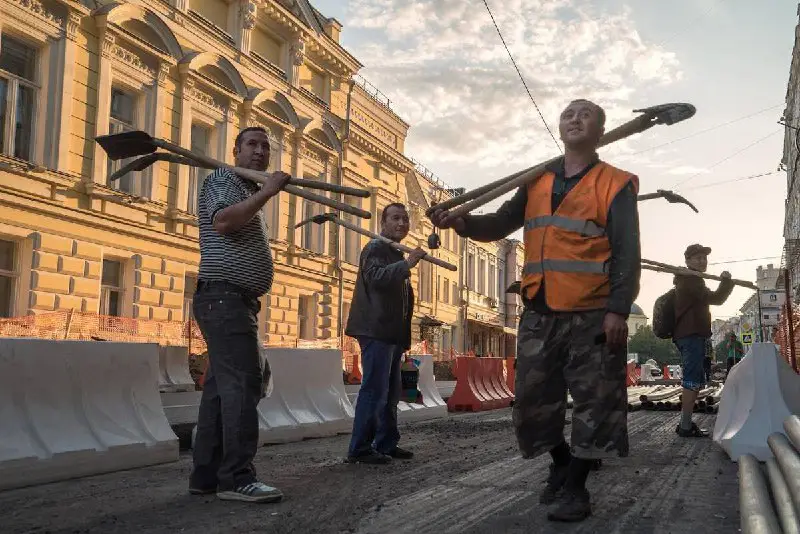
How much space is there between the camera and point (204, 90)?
66.8ft

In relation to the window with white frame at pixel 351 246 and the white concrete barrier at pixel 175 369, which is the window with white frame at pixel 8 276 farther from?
the window with white frame at pixel 351 246

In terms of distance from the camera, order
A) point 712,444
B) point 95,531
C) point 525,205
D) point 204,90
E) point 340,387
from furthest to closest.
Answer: point 204,90 → point 340,387 → point 712,444 → point 525,205 → point 95,531

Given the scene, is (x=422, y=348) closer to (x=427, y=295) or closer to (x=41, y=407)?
(x=427, y=295)

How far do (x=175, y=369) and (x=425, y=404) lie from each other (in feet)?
18.8

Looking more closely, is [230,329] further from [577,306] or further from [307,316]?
[307,316]

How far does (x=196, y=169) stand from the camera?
20234 millimetres

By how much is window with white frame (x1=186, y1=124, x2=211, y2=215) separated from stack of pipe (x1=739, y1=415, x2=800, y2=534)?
1738cm

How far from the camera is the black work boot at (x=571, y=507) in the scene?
329 cm

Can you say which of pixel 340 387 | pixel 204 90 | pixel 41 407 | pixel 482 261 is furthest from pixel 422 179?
pixel 41 407

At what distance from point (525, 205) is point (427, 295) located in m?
36.1

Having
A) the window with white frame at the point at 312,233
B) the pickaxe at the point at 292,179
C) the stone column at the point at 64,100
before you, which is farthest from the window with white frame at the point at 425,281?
the pickaxe at the point at 292,179

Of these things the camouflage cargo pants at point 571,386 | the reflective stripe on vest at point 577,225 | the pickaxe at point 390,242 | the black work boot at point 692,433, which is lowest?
the black work boot at point 692,433

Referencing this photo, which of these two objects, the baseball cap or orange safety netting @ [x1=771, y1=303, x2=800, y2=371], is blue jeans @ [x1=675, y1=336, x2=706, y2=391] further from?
orange safety netting @ [x1=771, y1=303, x2=800, y2=371]

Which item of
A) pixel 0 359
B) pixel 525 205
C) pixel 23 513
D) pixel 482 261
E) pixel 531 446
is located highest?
pixel 482 261
